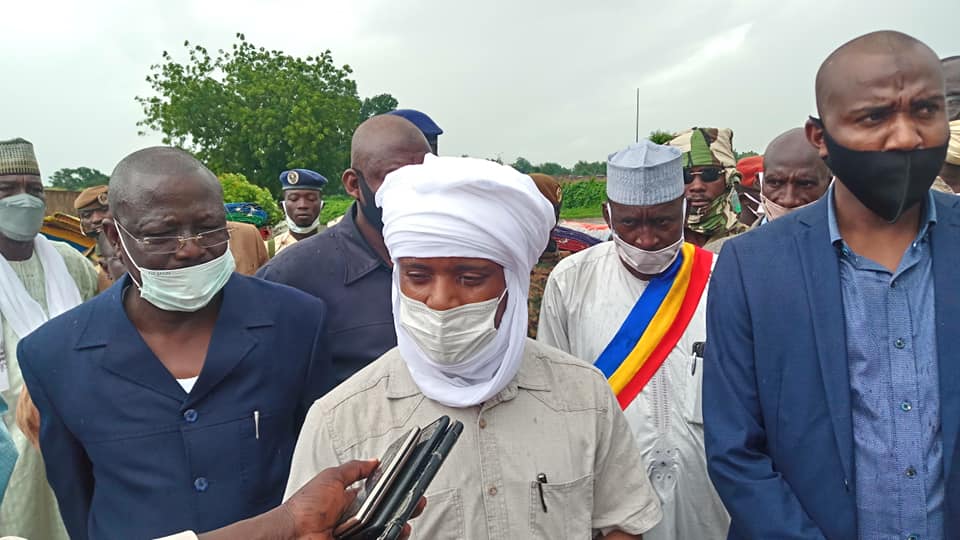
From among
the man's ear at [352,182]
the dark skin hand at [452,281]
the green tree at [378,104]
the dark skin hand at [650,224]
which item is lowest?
the dark skin hand at [452,281]

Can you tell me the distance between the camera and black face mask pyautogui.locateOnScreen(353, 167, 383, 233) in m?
3.20

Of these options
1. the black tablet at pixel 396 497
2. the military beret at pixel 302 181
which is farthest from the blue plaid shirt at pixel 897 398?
the military beret at pixel 302 181

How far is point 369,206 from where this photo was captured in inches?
128

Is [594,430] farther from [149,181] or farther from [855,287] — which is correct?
[149,181]

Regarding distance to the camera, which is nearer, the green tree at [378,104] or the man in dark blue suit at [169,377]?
the man in dark blue suit at [169,377]

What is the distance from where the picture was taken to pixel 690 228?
4.59 meters

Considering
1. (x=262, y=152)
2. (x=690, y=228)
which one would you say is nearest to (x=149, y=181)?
(x=690, y=228)

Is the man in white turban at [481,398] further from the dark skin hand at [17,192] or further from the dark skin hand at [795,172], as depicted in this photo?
the dark skin hand at [17,192]

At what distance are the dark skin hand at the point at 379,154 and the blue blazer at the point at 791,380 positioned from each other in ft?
5.32

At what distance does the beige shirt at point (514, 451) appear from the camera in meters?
1.81

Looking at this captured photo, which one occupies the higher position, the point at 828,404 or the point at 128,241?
the point at 128,241

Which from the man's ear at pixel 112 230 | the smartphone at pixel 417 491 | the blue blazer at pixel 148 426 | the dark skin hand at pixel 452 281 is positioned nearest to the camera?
the smartphone at pixel 417 491

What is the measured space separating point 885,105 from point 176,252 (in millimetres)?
2221

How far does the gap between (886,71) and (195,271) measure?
220cm
